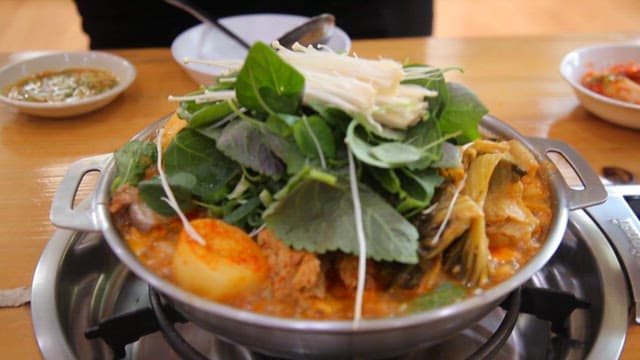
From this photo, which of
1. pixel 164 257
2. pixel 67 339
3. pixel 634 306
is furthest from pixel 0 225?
pixel 634 306

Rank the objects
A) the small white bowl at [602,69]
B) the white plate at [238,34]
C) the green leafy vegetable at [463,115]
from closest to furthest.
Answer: the green leafy vegetable at [463,115] < the small white bowl at [602,69] < the white plate at [238,34]

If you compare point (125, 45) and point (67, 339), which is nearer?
point (67, 339)

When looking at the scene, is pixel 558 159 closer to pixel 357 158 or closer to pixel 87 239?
pixel 357 158

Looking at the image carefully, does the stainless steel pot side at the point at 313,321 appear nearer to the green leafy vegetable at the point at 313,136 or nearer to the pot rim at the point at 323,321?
the pot rim at the point at 323,321

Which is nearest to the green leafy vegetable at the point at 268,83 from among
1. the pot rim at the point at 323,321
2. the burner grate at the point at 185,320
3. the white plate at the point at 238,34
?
the pot rim at the point at 323,321

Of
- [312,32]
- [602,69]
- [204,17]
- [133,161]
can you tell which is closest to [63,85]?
[204,17]

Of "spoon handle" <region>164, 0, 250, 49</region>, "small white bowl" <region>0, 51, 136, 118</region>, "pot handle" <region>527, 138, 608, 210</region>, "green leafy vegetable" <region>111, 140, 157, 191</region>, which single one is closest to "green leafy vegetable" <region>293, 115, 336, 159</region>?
"green leafy vegetable" <region>111, 140, 157, 191</region>

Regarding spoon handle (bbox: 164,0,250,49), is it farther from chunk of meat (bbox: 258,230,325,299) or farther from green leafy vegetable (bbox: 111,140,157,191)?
chunk of meat (bbox: 258,230,325,299)
